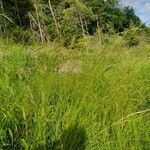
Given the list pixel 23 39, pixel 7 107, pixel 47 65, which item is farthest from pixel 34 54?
pixel 7 107

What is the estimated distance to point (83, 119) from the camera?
10.1ft

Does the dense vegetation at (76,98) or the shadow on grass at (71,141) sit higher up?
the dense vegetation at (76,98)

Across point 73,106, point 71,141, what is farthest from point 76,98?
point 71,141

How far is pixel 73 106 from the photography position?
3182mm

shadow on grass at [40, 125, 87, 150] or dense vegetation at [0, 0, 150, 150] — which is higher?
dense vegetation at [0, 0, 150, 150]

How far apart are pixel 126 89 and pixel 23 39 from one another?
5.68ft

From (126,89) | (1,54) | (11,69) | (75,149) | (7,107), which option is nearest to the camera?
→ (75,149)

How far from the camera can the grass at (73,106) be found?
2.92 metres

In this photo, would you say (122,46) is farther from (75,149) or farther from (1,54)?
(75,149)

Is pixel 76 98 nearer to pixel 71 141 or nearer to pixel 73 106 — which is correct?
pixel 73 106

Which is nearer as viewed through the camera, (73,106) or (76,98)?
(73,106)

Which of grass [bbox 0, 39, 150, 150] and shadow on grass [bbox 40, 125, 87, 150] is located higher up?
grass [bbox 0, 39, 150, 150]

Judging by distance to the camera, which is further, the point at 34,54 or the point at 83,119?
the point at 34,54

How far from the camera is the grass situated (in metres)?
2.92
